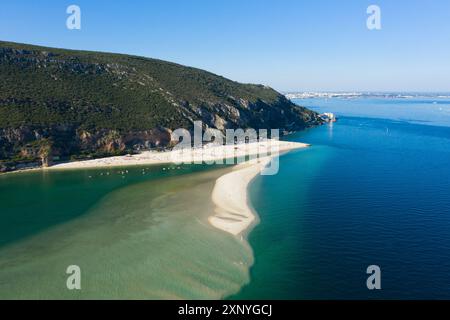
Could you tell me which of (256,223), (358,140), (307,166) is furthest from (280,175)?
(358,140)

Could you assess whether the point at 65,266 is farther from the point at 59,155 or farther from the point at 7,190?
the point at 59,155

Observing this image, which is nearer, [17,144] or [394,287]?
[394,287]

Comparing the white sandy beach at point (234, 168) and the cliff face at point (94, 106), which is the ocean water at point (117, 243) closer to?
the white sandy beach at point (234, 168)

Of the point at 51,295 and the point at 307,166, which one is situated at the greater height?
the point at 307,166
